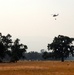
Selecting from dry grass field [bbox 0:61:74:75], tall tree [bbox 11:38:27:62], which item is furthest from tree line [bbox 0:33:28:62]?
dry grass field [bbox 0:61:74:75]

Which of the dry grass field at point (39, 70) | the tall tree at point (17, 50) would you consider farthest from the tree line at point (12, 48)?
the dry grass field at point (39, 70)

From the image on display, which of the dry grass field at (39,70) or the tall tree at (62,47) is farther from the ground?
the tall tree at (62,47)

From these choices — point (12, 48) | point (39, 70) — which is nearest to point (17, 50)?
point (12, 48)

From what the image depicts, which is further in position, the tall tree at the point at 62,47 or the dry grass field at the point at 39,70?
the tall tree at the point at 62,47

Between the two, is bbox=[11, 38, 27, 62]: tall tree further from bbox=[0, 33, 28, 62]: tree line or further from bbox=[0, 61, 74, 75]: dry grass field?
bbox=[0, 61, 74, 75]: dry grass field

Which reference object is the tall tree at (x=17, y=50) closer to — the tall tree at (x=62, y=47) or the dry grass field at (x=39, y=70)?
the tall tree at (x=62, y=47)

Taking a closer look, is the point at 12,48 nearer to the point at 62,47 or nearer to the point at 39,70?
the point at 62,47

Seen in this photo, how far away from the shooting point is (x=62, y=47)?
140375 mm

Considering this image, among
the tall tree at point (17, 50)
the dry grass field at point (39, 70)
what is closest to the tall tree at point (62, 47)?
the tall tree at point (17, 50)

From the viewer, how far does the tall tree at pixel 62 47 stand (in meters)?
139

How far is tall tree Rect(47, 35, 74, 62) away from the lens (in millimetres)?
138875

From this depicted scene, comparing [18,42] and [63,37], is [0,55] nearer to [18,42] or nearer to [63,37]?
[18,42]

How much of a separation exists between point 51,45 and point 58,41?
440 cm

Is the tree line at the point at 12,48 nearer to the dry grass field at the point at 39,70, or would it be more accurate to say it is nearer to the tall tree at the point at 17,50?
the tall tree at the point at 17,50
